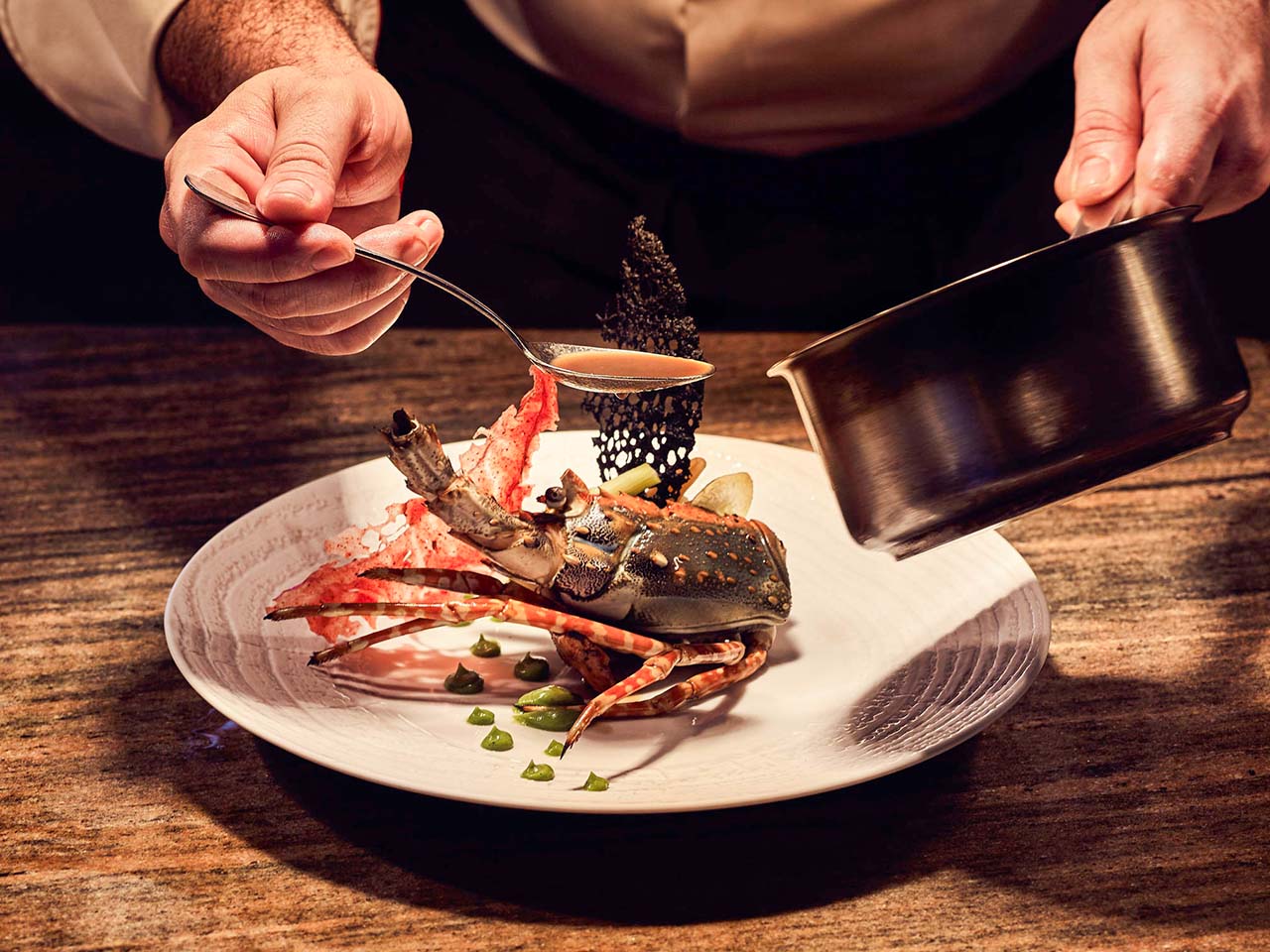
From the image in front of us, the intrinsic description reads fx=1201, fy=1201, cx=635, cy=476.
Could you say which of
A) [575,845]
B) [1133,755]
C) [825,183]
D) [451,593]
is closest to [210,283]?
[451,593]

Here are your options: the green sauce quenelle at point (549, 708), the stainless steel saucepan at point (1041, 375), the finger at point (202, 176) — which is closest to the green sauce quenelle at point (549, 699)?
the green sauce quenelle at point (549, 708)

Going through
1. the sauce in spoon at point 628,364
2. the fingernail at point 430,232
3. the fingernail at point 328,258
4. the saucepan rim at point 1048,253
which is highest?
the fingernail at point 328,258

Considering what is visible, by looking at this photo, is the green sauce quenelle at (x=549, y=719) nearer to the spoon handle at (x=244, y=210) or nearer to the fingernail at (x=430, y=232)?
the spoon handle at (x=244, y=210)

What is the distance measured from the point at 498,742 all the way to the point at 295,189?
20.1 inches

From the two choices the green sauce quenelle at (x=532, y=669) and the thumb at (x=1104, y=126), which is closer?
the thumb at (x=1104, y=126)

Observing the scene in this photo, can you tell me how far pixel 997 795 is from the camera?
40.7 inches

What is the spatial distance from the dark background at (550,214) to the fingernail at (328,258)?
128 centimetres

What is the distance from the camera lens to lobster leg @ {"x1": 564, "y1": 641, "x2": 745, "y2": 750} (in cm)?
104

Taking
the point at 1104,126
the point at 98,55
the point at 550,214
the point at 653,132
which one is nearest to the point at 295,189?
the point at 1104,126

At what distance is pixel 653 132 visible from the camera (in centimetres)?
223

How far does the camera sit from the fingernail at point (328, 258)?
1.04m

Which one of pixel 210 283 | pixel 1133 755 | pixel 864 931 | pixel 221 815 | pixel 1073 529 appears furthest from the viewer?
pixel 1073 529

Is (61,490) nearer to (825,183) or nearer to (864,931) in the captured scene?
(864,931)

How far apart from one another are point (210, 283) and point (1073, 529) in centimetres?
109
